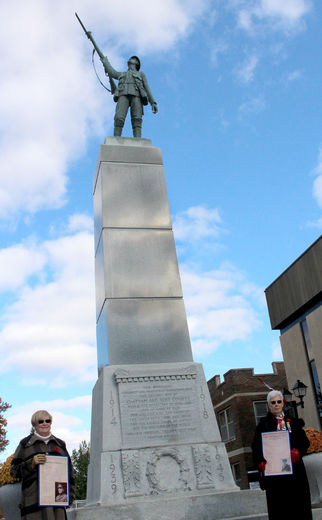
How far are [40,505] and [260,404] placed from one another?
31.4 m

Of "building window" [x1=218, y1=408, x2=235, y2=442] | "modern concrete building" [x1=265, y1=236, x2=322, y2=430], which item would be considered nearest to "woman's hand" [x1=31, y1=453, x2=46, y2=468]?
"modern concrete building" [x1=265, y1=236, x2=322, y2=430]

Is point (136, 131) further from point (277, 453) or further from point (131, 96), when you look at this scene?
point (277, 453)

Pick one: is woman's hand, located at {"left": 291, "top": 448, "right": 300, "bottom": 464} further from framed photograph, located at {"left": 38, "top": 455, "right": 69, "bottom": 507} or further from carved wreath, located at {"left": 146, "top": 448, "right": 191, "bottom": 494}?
carved wreath, located at {"left": 146, "top": 448, "right": 191, "bottom": 494}

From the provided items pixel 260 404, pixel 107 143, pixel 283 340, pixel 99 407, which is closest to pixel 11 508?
pixel 99 407

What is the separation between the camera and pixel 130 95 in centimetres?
1342

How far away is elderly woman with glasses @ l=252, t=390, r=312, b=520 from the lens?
559 cm

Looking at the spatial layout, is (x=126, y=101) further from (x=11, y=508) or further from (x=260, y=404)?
(x=260, y=404)

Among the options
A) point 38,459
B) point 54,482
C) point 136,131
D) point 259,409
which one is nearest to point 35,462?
point 38,459

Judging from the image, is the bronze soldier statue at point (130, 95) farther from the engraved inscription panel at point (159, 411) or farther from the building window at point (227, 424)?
the building window at point (227, 424)

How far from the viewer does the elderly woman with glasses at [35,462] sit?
516cm

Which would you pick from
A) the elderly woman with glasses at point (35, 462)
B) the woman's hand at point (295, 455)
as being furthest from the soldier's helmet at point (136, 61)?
the woman's hand at point (295, 455)

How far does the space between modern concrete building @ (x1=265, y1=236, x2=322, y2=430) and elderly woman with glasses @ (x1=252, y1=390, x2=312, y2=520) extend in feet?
70.2

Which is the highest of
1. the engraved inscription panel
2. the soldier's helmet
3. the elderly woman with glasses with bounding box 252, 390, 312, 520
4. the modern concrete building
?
the soldier's helmet

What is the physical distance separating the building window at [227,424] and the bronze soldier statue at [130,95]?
26.3 meters
